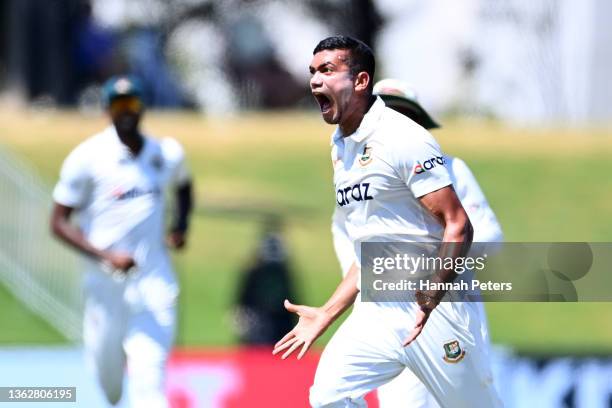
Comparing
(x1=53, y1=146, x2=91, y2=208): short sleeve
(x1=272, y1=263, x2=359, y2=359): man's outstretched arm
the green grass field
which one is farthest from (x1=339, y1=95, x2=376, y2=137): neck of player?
the green grass field

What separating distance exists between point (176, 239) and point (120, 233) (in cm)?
58

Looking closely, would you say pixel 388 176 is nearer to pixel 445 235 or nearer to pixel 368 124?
pixel 368 124

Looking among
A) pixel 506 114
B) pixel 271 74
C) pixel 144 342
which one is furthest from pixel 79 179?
pixel 271 74

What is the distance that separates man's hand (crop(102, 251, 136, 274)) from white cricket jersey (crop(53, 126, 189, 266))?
192 mm

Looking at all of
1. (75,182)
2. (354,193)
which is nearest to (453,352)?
(354,193)

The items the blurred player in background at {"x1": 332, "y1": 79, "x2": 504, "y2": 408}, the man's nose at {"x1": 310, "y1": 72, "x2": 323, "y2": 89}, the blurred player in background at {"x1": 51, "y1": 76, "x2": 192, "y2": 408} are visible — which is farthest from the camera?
the blurred player in background at {"x1": 51, "y1": 76, "x2": 192, "y2": 408}

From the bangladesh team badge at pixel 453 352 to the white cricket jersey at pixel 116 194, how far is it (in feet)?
10.0

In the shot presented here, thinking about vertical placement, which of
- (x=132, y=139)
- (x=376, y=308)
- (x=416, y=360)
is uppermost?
(x=132, y=139)

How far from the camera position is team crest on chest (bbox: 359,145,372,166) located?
225 inches

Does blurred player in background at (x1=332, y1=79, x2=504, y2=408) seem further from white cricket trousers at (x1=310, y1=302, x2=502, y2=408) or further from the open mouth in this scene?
the open mouth

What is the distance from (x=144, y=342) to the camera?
26.3ft

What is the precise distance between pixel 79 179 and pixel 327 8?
1673 cm

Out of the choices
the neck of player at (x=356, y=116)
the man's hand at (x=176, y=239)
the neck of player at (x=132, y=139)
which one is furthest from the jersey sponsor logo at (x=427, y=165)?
the man's hand at (x=176, y=239)

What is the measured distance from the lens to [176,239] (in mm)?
8883
